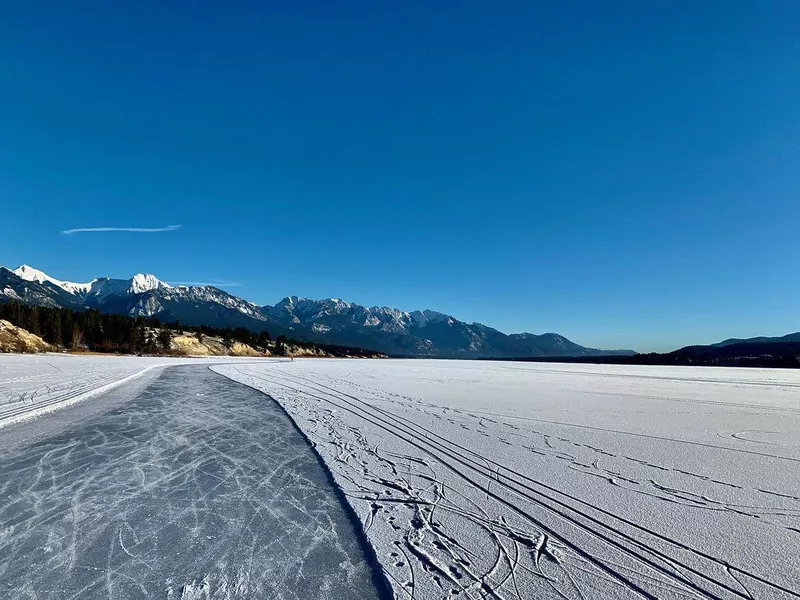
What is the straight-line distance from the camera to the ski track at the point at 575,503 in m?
3.50

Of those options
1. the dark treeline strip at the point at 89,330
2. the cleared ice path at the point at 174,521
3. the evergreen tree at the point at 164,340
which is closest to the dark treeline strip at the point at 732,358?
the cleared ice path at the point at 174,521

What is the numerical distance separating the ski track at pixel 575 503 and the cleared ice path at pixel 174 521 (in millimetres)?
508

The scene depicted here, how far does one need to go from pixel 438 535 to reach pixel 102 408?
13.9m

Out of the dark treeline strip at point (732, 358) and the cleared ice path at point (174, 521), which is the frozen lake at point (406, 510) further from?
the dark treeline strip at point (732, 358)

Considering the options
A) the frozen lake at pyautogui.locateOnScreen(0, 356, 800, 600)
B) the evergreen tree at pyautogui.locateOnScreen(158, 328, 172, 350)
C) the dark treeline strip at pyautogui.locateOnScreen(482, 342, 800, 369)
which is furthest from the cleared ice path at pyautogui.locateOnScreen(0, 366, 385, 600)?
the evergreen tree at pyautogui.locateOnScreen(158, 328, 172, 350)

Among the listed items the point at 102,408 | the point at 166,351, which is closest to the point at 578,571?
the point at 102,408

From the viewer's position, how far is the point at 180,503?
5.38 m

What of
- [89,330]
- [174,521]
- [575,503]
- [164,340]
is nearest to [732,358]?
[575,503]

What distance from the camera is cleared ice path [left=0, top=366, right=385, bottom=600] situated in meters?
3.55

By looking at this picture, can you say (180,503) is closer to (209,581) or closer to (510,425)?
(209,581)

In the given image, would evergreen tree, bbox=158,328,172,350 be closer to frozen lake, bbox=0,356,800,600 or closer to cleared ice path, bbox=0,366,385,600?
frozen lake, bbox=0,356,800,600

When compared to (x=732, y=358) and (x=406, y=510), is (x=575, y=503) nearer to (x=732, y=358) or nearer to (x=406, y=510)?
(x=406, y=510)

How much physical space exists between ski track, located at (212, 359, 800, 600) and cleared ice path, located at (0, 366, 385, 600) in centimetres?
51

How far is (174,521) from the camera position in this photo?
4820mm
